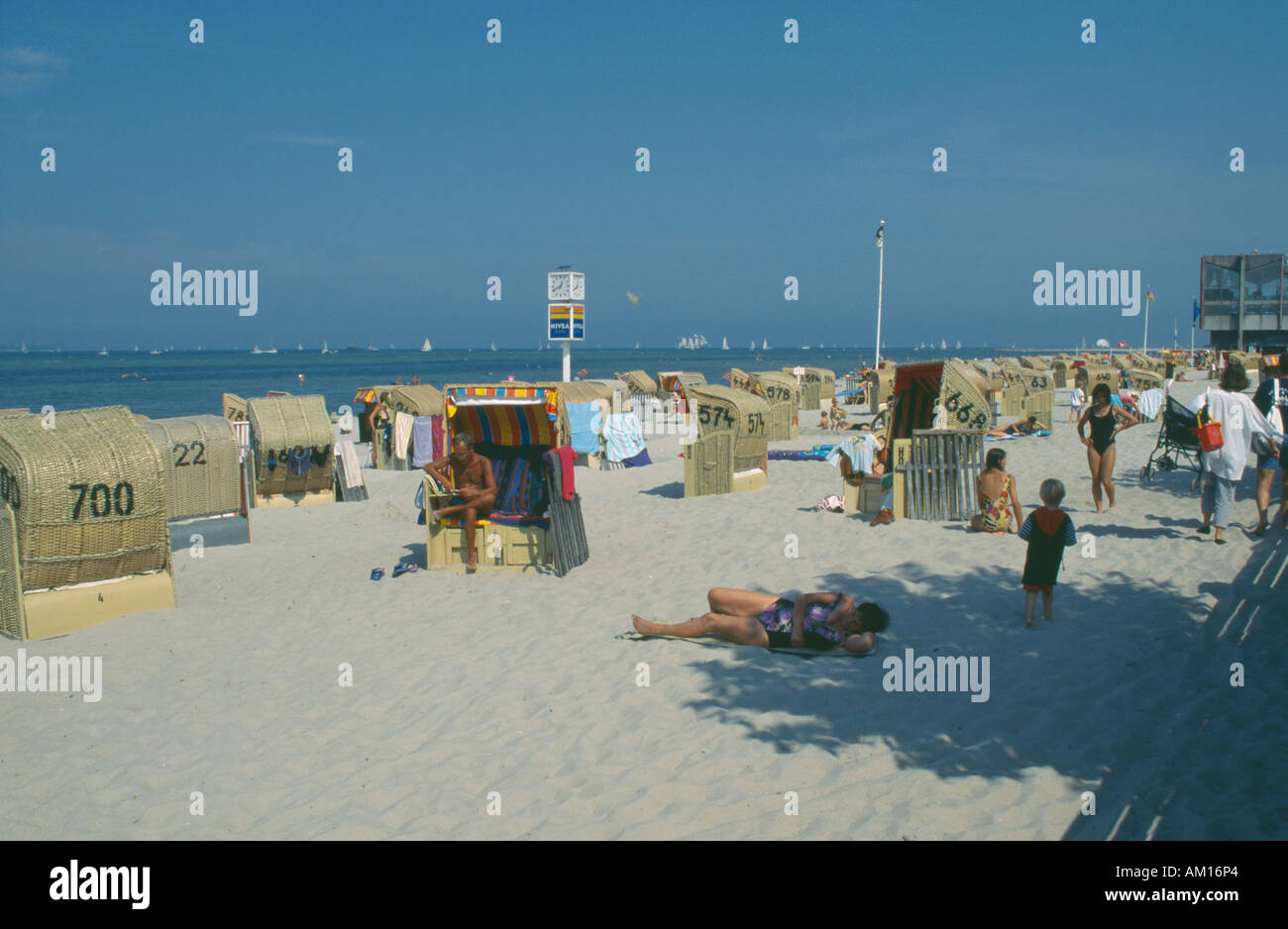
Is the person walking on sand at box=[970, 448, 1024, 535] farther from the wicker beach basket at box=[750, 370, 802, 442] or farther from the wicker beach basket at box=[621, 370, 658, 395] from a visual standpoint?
the wicker beach basket at box=[621, 370, 658, 395]

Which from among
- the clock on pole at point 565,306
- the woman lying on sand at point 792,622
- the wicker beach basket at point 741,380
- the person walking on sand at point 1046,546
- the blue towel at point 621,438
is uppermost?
the clock on pole at point 565,306

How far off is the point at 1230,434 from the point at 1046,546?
10.9 ft

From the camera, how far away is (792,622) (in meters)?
6.33

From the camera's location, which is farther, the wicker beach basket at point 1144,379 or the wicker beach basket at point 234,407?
the wicker beach basket at point 1144,379

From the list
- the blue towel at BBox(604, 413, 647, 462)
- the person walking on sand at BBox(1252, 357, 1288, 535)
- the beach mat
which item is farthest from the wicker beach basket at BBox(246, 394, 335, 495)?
the person walking on sand at BBox(1252, 357, 1288, 535)

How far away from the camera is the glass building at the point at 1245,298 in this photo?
51594mm

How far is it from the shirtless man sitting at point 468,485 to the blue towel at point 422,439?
894 cm

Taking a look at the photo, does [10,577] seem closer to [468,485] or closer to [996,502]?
[468,485]

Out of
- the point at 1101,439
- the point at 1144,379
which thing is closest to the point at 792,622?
the point at 1101,439

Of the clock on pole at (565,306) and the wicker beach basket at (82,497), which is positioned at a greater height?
the clock on pole at (565,306)

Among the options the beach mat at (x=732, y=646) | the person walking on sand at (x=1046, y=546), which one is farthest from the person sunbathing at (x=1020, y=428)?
the beach mat at (x=732, y=646)

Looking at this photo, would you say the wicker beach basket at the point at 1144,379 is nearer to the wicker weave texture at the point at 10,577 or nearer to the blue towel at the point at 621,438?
the blue towel at the point at 621,438
